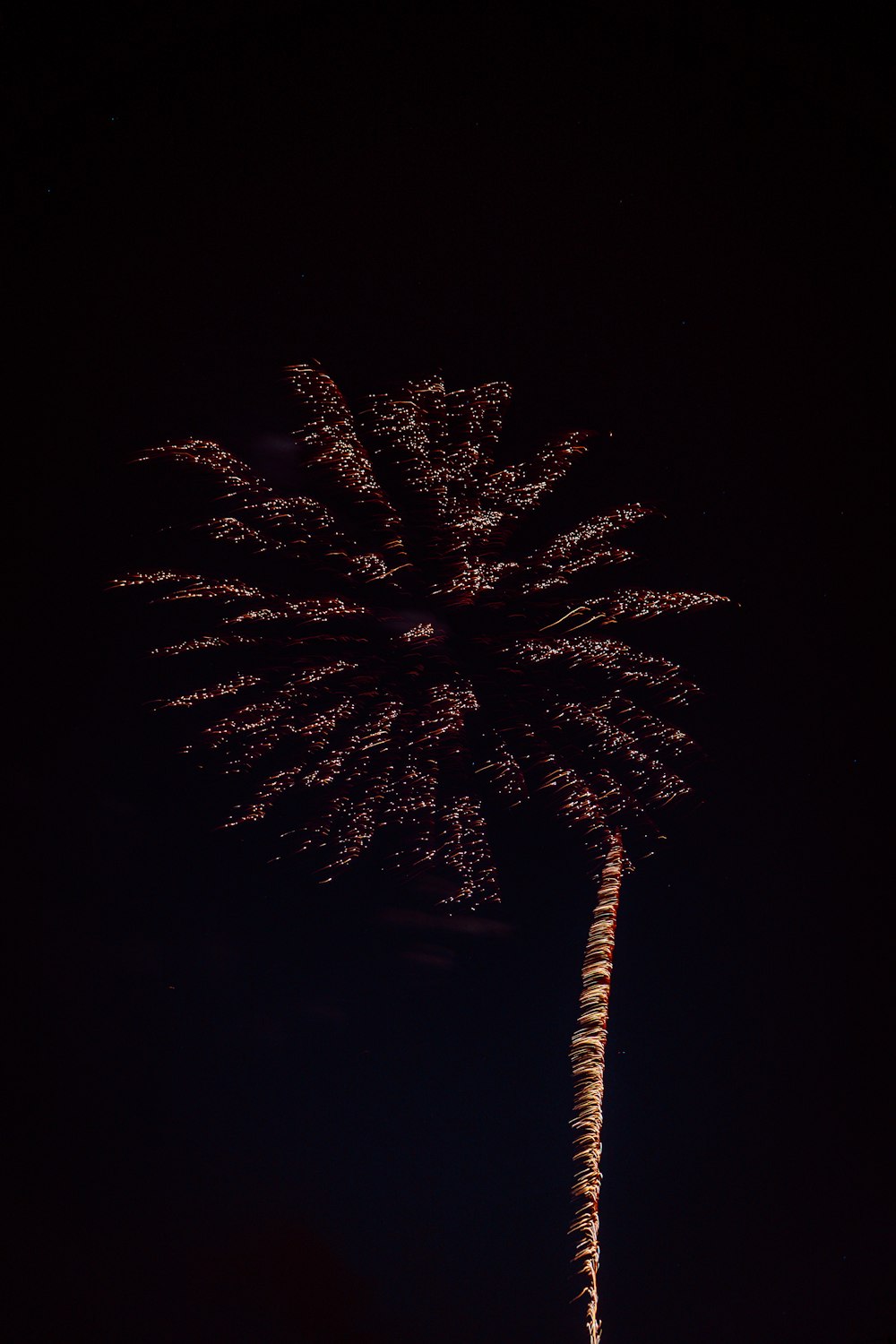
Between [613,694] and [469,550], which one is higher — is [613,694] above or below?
below

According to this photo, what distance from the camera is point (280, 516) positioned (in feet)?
12.1

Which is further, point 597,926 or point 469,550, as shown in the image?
point 597,926

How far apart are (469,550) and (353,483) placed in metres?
0.55

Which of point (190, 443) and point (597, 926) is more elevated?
point (190, 443)

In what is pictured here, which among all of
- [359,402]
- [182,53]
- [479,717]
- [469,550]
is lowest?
[479,717]

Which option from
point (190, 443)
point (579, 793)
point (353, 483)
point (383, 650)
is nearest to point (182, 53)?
point (190, 443)

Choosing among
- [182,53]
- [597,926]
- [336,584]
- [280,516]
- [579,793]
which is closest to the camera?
[182,53]

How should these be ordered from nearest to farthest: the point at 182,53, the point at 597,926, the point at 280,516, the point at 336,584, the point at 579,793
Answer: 1. the point at 182,53
2. the point at 280,516
3. the point at 336,584
4. the point at 579,793
5. the point at 597,926

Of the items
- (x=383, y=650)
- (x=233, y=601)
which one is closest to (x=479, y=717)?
(x=383, y=650)

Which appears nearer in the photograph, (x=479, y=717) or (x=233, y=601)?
(x=233, y=601)

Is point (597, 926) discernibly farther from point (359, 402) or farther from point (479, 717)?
point (359, 402)

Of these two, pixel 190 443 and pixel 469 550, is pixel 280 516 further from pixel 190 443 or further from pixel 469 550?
pixel 469 550

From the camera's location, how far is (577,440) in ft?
12.0

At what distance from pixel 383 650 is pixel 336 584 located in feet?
1.24
